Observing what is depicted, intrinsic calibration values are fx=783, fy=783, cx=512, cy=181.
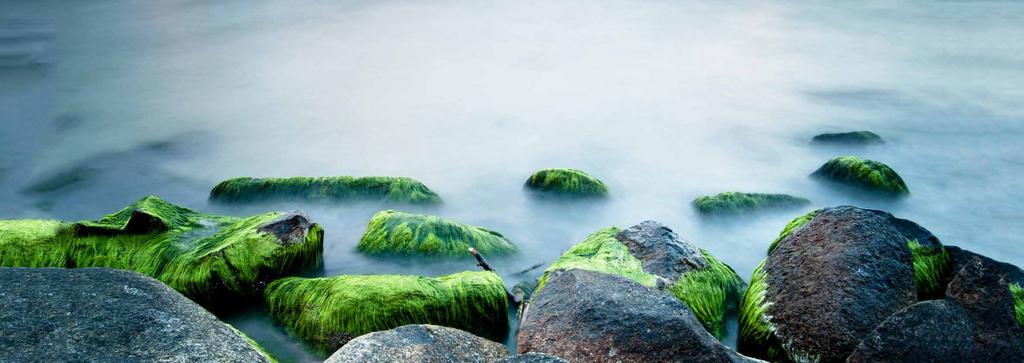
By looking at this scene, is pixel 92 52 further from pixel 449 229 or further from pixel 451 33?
pixel 449 229

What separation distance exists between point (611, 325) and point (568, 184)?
3.33 m

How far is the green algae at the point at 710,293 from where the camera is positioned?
4.56 meters

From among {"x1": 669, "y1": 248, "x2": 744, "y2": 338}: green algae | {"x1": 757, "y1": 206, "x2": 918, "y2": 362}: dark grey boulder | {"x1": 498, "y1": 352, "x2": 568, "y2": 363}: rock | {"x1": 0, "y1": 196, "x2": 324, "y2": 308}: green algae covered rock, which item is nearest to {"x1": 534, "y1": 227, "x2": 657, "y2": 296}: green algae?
{"x1": 669, "y1": 248, "x2": 744, "y2": 338}: green algae

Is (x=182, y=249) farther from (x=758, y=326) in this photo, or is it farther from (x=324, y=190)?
(x=758, y=326)

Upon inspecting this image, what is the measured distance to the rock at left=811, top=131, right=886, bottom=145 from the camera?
28.7 ft

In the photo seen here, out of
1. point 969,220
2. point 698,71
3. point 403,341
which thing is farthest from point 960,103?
point 403,341

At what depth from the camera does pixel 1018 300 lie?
12.4 feet

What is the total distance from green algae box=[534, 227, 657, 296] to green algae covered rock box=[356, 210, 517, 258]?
Result: 30.6 inches

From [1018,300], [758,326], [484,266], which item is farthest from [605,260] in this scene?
[1018,300]

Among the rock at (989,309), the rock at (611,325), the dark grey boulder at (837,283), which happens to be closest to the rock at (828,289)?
the dark grey boulder at (837,283)

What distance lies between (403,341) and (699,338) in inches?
52.4

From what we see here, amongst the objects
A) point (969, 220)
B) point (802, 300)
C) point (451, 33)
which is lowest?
point (802, 300)

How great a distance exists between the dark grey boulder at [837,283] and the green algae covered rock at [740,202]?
2.11 meters

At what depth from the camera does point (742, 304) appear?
4.63 m
